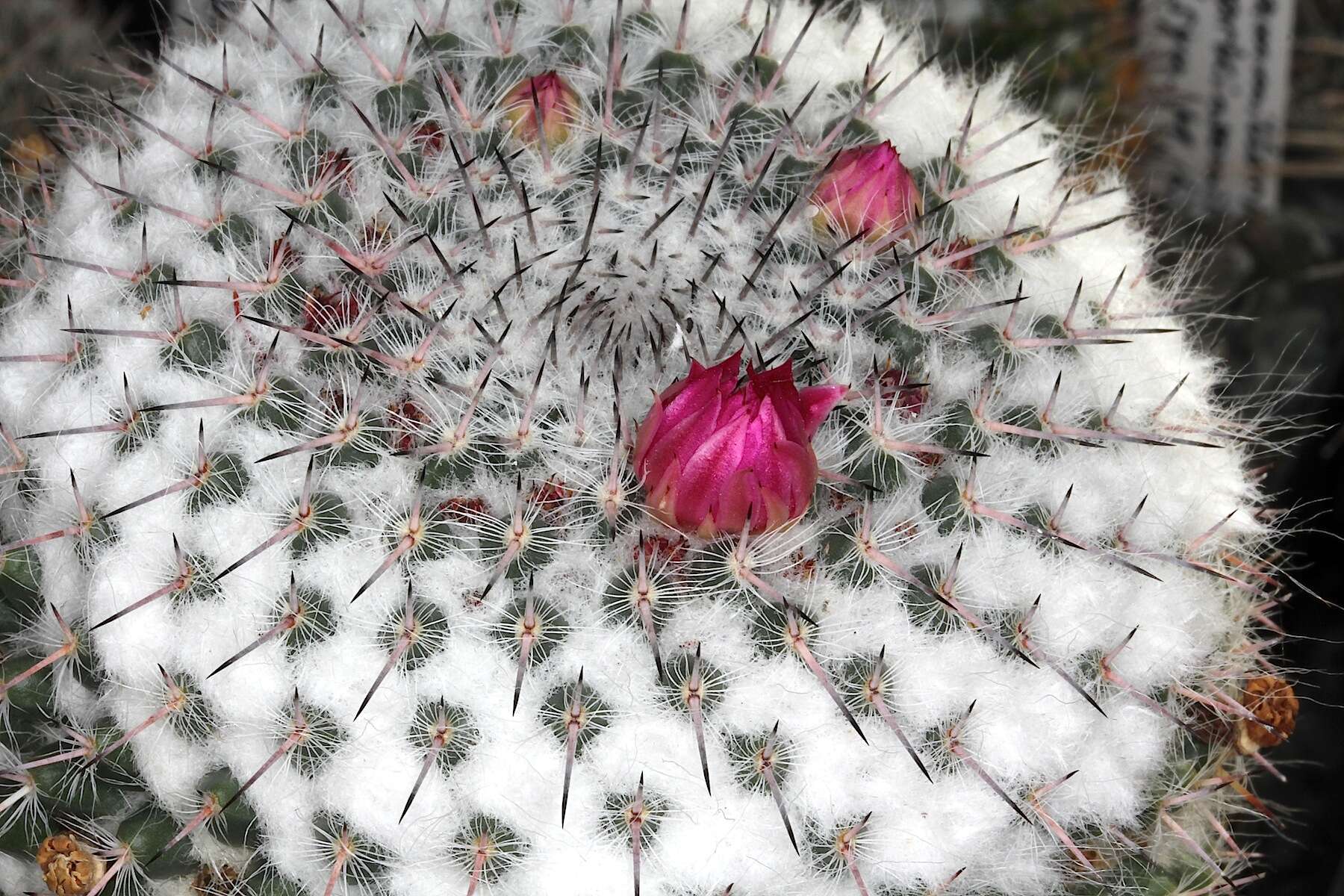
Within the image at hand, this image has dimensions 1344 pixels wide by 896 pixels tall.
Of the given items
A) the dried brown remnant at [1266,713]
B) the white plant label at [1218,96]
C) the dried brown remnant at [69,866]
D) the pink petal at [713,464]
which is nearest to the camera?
the pink petal at [713,464]

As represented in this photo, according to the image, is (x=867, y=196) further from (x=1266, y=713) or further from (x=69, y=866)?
(x=69, y=866)

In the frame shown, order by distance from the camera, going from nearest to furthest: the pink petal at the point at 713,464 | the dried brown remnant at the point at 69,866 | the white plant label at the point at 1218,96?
the pink petal at the point at 713,464 < the dried brown remnant at the point at 69,866 < the white plant label at the point at 1218,96

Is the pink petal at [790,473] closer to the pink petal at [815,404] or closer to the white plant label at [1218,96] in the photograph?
the pink petal at [815,404]

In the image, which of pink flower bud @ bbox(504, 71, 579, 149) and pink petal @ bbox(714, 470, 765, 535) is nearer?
pink petal @ bbox(714, 470, 765, 535)

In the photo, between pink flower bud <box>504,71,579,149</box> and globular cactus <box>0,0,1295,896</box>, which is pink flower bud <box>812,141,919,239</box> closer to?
globular cactus <box>0,0,1295,896</box>

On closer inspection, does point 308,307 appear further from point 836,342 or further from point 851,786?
point 851,786

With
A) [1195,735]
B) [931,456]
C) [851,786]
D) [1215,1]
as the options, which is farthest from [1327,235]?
[851,786]

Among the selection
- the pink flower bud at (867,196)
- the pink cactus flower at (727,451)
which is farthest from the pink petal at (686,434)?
the pink flower bud at (867,196)

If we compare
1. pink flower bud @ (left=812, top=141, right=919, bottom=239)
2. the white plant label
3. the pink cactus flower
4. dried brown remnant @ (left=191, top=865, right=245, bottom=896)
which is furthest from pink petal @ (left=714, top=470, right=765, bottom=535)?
Result: the white plant label

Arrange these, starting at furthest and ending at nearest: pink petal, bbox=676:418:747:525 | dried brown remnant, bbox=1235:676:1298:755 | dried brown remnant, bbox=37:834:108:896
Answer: dried brown remnant, bbox=1235:676:1298:755
dried brown remnant, bbox=37:834:108:896
pink petal, bbox=676:418:747:525
